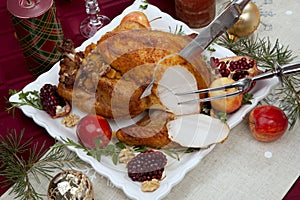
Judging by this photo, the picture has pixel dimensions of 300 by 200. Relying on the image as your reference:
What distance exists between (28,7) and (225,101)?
514 mm

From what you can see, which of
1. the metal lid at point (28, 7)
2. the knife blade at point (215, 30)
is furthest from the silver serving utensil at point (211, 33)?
the metal lid at point (28, 7)

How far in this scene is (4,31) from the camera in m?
1.46

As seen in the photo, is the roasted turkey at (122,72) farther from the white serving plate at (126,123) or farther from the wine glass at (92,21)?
the wine glass at (92,21)

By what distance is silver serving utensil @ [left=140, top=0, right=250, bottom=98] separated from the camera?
1140 mm

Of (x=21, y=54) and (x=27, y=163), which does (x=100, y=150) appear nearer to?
(x=27, y=163)

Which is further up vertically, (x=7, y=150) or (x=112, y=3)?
(x=112, y=3)

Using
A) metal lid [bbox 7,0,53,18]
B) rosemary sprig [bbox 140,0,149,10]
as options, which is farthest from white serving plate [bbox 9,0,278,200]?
metal lid [bbox 7,0,53,18]

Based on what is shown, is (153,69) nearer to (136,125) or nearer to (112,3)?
(136,125)

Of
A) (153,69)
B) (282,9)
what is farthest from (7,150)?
(282,9)

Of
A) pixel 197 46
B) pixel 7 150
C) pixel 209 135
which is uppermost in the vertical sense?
pixel 197 46

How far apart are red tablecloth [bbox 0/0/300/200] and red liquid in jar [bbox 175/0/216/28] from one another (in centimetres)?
7

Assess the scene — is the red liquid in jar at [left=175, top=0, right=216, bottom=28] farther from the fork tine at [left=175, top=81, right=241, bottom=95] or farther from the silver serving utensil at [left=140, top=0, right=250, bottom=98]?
the fork tine at [left=175, top=81, right=241, bottom=95]

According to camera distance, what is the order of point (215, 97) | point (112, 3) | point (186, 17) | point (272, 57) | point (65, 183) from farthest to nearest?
1. point (112, 3)
2. point (186, 17)
3. point (272, 57)
4. point (215, 97)
5. point (65, 183)

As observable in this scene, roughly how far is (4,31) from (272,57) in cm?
73
